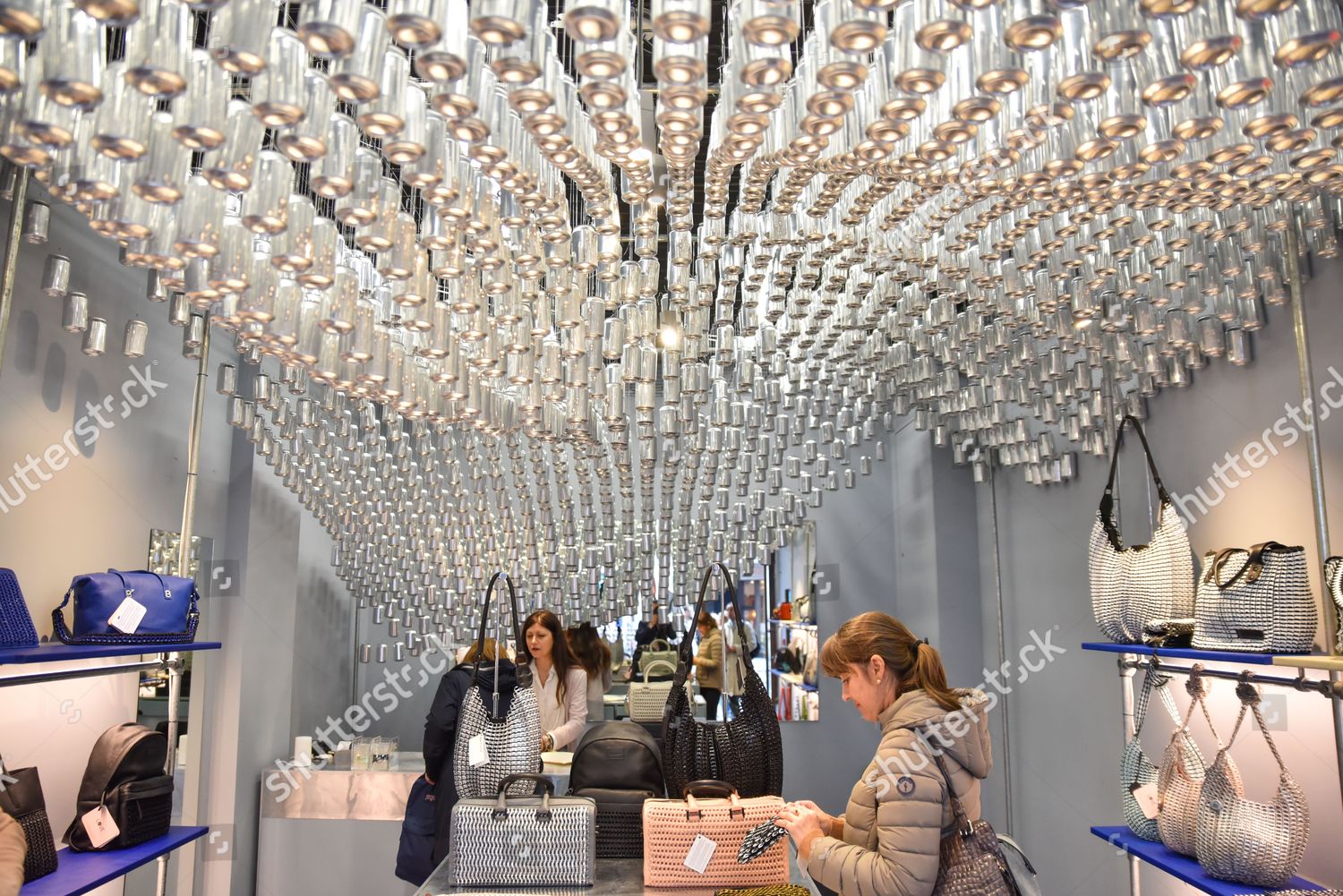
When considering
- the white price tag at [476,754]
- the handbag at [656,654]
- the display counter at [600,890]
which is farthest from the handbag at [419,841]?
the handbag at [656,654]

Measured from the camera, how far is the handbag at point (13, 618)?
2992mm

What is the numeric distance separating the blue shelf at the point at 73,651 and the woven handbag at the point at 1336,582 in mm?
3830

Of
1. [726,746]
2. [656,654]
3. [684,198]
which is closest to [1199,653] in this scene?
[726,746]

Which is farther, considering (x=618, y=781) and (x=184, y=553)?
(x=184, y=553)

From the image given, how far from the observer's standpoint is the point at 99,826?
3.48 meters

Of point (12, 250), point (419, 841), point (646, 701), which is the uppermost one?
point (12, 250)

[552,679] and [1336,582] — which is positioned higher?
[1336,582]

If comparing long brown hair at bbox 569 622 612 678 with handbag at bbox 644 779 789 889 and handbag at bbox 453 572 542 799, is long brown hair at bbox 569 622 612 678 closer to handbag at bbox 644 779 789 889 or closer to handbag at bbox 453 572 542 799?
handbag at bbox 453 572 542 799

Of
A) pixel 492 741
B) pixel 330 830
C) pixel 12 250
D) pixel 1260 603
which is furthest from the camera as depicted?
pixel 330 830

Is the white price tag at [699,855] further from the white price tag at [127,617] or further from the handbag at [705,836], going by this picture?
the white price tag at [127,617]

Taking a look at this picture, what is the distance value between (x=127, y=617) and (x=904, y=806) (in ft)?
9.45

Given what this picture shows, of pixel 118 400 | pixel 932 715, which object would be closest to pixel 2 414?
pixel 118 400

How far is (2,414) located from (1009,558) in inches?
232

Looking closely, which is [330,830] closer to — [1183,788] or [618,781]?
[618,781]
